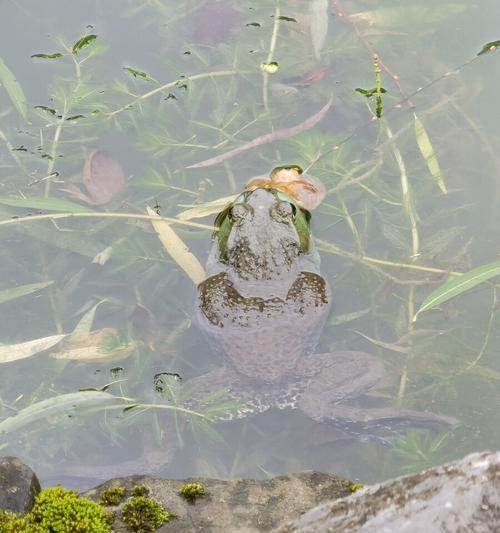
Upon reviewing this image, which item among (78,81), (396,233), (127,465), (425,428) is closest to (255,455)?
(127,465)

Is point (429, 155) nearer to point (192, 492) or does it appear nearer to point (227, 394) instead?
point (227, 394)

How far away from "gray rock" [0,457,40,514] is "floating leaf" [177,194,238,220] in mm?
2787

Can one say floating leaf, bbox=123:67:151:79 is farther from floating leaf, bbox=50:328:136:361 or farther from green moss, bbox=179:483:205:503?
green moss, bbox=179:483:205:503

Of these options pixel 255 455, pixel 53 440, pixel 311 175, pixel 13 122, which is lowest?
pixel 255 455

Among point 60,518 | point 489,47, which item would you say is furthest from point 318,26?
point 60,518

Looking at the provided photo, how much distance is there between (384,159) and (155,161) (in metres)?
1.99

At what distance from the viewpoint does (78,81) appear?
5.98 meters

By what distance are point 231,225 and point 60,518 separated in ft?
9.12

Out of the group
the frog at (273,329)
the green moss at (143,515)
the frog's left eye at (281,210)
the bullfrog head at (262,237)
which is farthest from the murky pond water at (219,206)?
the green moss at (143,515)

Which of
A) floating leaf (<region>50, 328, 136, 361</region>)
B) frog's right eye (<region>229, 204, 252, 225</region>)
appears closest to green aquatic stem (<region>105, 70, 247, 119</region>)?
frog's right eye (<region>229, 204, 252, 225</region>)

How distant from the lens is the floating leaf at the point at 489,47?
20.7 ft

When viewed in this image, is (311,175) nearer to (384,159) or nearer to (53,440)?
(384,159)

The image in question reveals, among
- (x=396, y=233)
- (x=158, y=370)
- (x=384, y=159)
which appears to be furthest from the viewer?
(x=384, y=159)

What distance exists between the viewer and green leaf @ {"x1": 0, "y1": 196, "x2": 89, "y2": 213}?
545 centimetres
